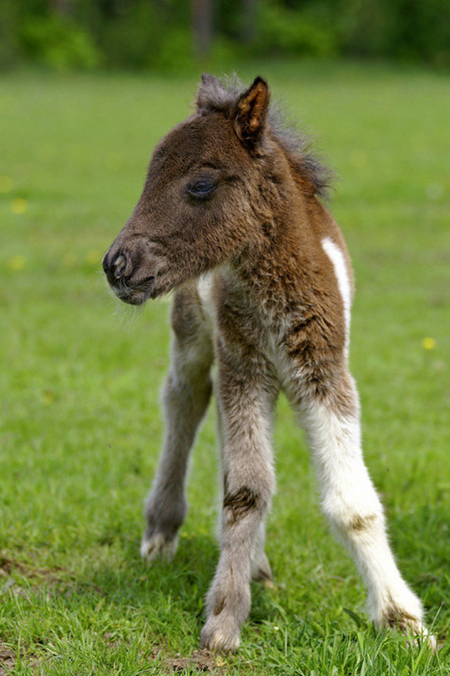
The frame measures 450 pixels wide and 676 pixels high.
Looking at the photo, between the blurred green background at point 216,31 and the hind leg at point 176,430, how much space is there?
38.5 m

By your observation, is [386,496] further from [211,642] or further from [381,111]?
[381,111]

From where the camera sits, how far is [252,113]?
10.8 feet

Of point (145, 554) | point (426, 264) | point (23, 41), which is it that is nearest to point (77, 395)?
point (145, 554)

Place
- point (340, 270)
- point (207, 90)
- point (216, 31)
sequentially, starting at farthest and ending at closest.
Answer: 1. point (216, 31)
2. point (340, 270)
3. point (207, 90)

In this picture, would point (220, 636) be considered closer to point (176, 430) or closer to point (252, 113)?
point (176, 430)

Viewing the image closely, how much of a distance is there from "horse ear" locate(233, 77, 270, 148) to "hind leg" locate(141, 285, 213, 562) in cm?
96

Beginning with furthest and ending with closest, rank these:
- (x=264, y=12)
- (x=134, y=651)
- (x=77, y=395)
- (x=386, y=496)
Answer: (x=264, y=12) < (x=77, y=395) < (x=386, y=496) < (x=134, y=651)

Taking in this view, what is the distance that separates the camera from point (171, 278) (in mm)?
3309

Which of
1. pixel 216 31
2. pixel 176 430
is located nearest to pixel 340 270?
pixel 176 430

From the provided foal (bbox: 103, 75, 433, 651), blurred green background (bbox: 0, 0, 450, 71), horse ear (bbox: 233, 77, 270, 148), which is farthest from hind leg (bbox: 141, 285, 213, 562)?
blurred green background (bbox: 0, 0, 450, 71)

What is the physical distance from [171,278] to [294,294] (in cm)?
49

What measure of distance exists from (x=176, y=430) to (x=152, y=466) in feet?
3.62

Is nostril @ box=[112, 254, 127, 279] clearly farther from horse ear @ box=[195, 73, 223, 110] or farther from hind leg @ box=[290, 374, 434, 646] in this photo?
hind leg @ box=[290, 374, 434, 646]

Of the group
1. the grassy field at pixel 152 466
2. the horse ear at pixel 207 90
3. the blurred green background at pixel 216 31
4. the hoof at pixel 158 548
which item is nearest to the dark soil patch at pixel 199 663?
the grassy field at pixel 152 466
